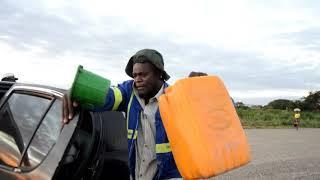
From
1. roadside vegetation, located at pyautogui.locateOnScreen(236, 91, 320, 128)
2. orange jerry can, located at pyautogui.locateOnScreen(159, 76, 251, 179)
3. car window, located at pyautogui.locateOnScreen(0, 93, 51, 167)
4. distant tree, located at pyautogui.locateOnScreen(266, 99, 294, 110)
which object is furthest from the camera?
distant tree, located at pyautogui.locateOnScreen(266, 99, 294, 110)

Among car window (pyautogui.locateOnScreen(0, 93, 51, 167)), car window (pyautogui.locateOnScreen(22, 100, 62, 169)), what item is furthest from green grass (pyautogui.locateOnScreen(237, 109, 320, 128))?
car window (pyautogui.locateOnScreen(22, 100, 62, 169))

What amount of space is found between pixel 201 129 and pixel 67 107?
0.77 meters

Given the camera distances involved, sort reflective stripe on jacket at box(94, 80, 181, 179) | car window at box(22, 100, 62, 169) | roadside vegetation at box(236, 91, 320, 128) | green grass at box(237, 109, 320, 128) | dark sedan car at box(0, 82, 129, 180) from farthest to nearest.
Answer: roadside vegetation at box(236, 91, 320, 128) → green grass at box(237, 109, 320, 128) → reflective stripe on jacket at box(94, 80, 181, 179) → car window at box(22, 100, 62, 169) → dark sedan car at box(0, 82, 129, 180)

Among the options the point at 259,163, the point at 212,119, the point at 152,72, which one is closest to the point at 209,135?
the point at 212,119

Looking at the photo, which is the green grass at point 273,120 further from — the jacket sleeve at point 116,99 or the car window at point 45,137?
the car window at point 45,137

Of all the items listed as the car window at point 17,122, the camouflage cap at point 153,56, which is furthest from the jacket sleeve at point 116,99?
the car window at point 17,122

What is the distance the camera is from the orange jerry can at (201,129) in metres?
2.88

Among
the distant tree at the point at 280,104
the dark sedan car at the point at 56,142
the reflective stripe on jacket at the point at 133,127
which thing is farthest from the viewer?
the distant tree at the point at 280,104

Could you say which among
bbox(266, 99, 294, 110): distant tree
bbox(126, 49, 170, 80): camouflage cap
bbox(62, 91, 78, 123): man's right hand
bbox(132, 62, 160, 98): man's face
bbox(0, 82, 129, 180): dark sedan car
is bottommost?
bbox(0, 82, 129, 180): dark sedan car

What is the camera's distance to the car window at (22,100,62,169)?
3.13m

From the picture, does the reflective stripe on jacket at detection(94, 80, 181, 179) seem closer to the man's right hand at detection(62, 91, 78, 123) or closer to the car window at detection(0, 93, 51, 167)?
the man's right hand at detection(62, 91, 78, 123)

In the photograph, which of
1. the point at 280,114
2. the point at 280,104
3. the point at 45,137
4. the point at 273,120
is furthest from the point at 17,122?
the point at 280,104

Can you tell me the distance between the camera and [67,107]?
9.96 ft

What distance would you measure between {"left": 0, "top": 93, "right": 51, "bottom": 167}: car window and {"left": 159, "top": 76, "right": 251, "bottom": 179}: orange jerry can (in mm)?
865
